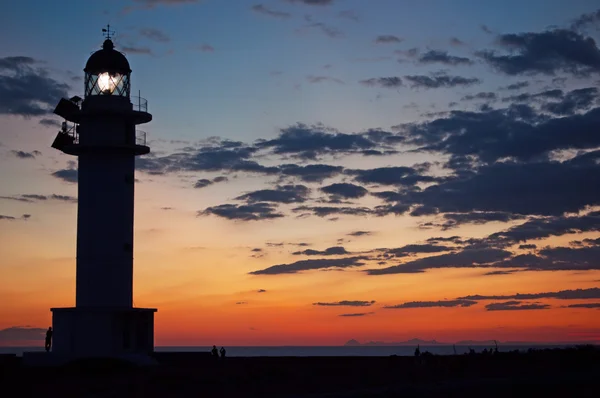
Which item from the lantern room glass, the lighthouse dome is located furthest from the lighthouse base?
the lighthouse dome

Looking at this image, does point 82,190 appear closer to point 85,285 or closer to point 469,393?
point 85,285

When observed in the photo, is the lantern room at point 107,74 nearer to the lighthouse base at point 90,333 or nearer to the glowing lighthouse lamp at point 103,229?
the glowing lighthouse lamp at point 103,229

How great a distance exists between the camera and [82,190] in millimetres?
37750

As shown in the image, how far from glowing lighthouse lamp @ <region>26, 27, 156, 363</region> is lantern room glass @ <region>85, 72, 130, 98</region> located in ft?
0.14

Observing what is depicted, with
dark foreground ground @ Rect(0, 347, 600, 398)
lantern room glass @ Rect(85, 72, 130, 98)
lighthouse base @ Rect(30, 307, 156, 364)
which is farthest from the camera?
lantern room glass @ Rect(85, 72, 130, 98)

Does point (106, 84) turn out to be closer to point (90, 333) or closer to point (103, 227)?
point (103, 227)

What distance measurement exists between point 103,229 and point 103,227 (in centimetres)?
8

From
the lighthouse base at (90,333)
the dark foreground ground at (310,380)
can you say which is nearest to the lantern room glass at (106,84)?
the lighthouse base at (90,333)

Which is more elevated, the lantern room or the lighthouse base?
the lantern room

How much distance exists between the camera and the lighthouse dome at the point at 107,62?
128ft

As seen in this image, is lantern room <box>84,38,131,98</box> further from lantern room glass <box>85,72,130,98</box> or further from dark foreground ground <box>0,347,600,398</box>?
dark foreground ground <box>0,347,600,398</box>

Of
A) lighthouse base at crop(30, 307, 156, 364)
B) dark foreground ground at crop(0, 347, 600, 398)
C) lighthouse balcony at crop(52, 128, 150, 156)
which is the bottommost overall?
dark foreground ground at crop(0, 347, 600, 398)

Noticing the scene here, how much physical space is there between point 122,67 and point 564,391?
22844 millimetres

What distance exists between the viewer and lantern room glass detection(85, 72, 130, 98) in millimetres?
38844
